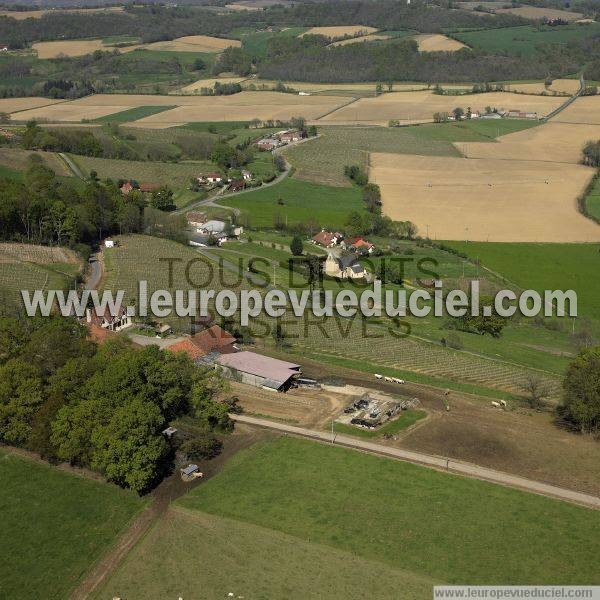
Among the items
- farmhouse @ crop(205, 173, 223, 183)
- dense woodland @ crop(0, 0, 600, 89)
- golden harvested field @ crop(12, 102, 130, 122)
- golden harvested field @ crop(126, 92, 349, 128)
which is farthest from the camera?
dense woodland @ crop(0, 0, 600, 89)

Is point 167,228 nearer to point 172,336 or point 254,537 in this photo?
point 172,336

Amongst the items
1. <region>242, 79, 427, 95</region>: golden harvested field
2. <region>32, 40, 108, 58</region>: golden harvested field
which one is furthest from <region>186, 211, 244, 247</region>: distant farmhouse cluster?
<region>32, 40, 108, 58</region>: golden harvested field

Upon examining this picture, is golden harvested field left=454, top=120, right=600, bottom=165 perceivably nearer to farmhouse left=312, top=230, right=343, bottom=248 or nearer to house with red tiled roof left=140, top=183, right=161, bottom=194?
farmhouse left=312, top=230, right=343, bottom=248

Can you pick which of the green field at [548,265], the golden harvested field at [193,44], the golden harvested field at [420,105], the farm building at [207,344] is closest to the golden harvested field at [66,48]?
the golden harvested field at [193,44]

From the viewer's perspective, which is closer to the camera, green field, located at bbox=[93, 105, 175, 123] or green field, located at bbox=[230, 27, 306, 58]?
green field, located at bbox=[93, 105, 175, 123]

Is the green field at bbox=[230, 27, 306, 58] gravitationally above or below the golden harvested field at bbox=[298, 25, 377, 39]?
below

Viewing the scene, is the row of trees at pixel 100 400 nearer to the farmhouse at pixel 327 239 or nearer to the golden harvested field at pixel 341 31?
the farmhouse at pixel 327 239
